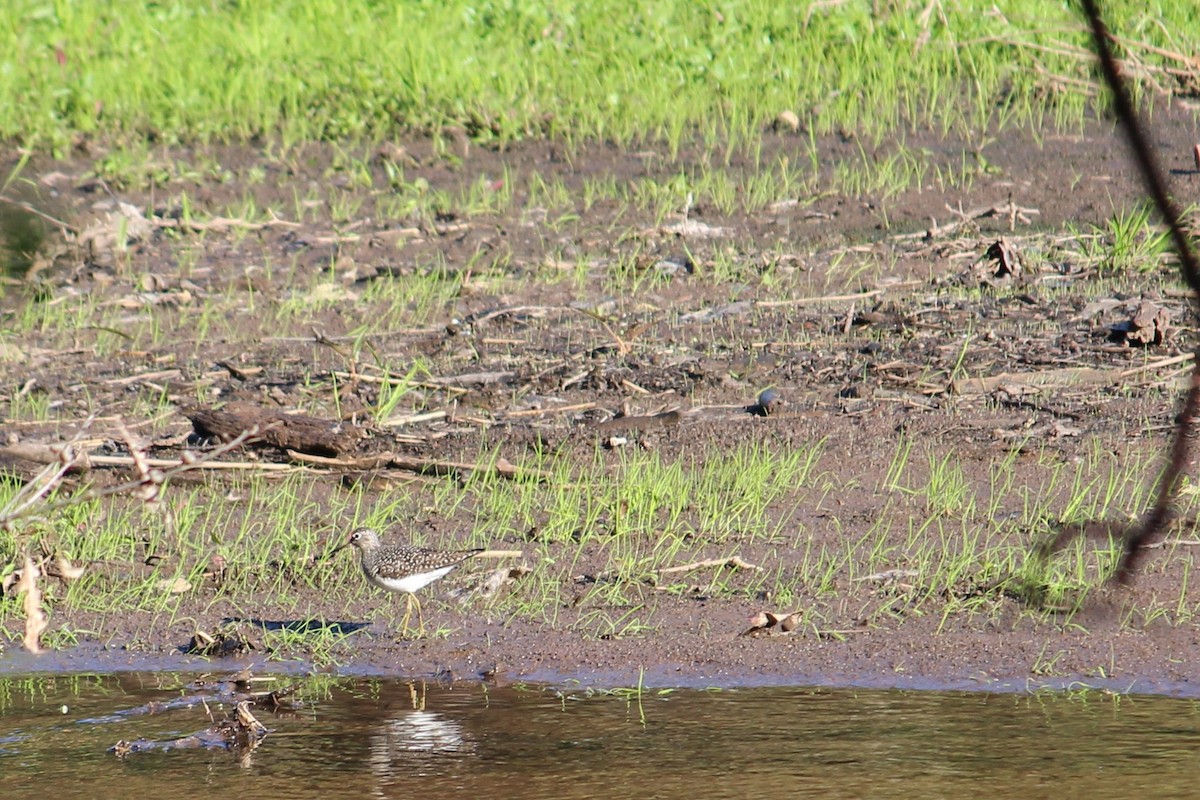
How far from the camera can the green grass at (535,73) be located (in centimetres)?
1177

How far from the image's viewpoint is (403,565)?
566 centimetres

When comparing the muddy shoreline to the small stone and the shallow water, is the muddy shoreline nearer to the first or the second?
the shallow water

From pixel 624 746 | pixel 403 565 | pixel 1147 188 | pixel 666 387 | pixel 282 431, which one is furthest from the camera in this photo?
pixel 666 387

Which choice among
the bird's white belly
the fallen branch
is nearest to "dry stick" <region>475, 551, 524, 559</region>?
the bird's white belly

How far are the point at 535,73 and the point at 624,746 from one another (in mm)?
8353

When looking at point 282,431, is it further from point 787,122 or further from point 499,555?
point 787,122

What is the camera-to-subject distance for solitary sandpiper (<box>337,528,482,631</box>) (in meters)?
5.66

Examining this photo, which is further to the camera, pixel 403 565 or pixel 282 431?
pixel 282 431

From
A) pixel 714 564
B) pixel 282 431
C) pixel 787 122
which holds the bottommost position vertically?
pixel 714 564

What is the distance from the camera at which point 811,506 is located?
6.77 metres

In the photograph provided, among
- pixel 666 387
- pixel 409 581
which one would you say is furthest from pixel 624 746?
pixel 666 387

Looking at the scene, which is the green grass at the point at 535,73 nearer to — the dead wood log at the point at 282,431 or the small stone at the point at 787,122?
the small stone at the point at 787,122

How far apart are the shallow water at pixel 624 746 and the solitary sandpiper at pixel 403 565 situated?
16.0 inches

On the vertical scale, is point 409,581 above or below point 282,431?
below
